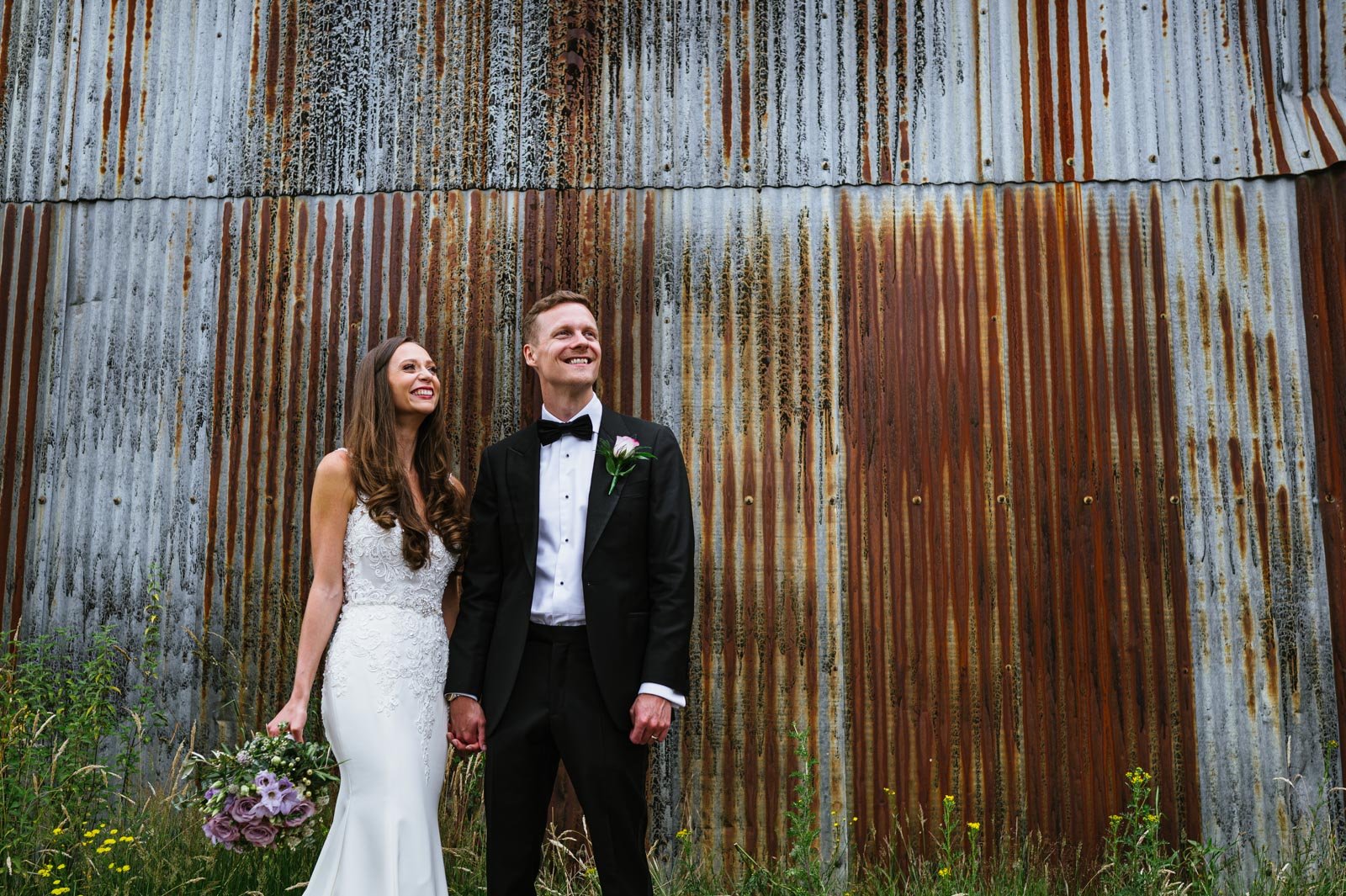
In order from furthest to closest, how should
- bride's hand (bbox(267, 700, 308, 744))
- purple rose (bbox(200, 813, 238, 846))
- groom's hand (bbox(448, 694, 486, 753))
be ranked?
bride's hand (bbox(267, 700, 308, 744))
groom's hand (bbox(448, 694, 486, 753))
purple rose (bbox(200, 813, 238, 846))

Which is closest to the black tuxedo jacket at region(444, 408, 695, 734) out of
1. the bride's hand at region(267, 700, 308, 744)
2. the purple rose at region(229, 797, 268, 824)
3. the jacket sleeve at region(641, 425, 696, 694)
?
the jacket sleeve at region(641, 425, 696, 694)

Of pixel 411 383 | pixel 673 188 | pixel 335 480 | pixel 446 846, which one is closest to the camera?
pixel 335 480

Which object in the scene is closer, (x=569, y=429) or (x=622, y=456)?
(x=622, y=456)

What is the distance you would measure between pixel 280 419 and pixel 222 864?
215cm

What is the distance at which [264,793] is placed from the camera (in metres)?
3.25

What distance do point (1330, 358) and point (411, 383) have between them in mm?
4410

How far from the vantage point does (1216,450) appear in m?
4.70

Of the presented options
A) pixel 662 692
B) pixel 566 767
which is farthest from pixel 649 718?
pixel 566 767

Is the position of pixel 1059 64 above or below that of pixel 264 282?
above

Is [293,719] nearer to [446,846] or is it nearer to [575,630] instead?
[575,630]

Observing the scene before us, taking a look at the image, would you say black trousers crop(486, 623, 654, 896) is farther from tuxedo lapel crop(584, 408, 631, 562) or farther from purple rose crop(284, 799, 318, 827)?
purple rose crop(284, 799, 318, 827)

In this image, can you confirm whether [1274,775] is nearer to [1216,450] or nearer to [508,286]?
[1216,450]

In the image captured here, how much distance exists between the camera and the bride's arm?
11.5ft

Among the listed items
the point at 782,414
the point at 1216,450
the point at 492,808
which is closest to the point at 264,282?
the point at 782,414
